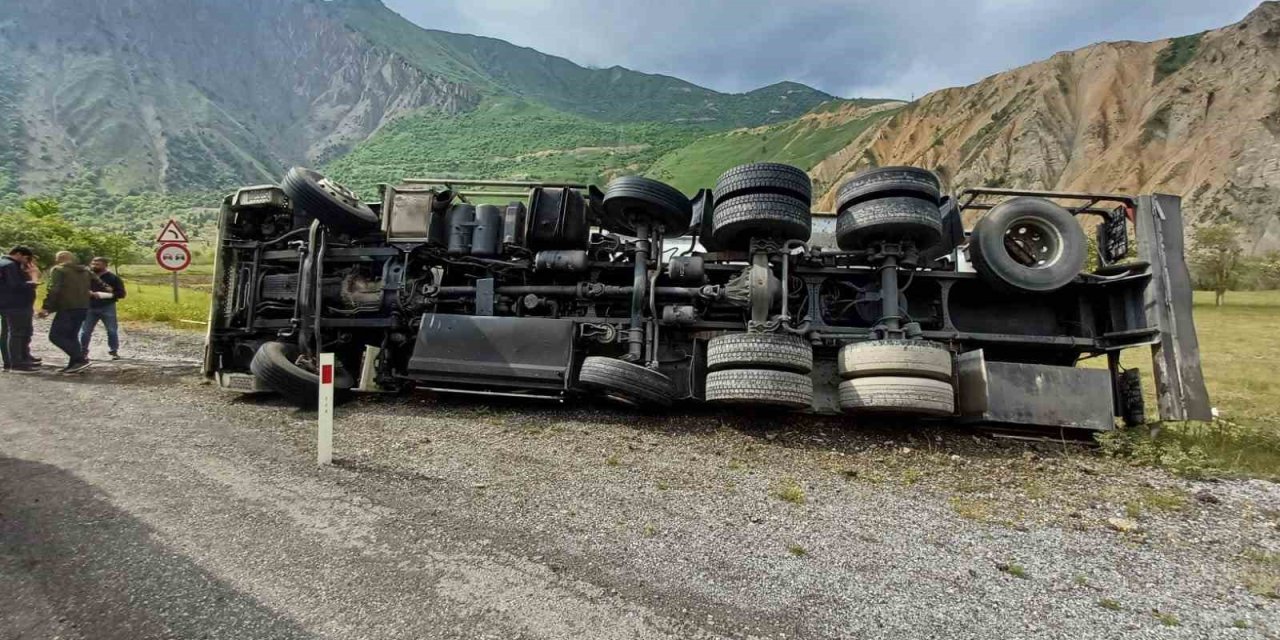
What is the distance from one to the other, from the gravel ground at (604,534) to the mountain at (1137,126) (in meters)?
41.9

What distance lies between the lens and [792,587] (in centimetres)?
227

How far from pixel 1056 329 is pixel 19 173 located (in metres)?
128

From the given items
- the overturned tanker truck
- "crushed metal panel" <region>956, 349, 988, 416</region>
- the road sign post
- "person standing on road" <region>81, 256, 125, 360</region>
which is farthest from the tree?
the road sign post

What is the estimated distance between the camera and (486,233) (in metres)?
5.76

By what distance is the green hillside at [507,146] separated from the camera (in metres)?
64.2

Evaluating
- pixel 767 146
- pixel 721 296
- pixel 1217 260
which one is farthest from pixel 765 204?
pixel 767 146

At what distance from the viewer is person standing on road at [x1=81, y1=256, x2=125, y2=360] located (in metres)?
8.29

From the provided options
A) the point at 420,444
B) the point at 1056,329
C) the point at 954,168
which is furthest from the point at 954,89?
the point at 420,444

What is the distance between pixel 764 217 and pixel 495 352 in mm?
2612

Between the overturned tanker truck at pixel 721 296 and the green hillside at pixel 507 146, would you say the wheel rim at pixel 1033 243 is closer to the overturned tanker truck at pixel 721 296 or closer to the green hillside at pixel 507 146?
the overturned tanker truck at pixel 721 296

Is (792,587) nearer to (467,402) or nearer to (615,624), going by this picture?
(615,624)

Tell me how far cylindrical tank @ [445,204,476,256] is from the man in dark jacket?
599cm

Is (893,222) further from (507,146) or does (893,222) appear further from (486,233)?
(507,146)

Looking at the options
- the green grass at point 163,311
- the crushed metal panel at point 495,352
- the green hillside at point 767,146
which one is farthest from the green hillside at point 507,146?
the crushed metal panel at point 495,352
